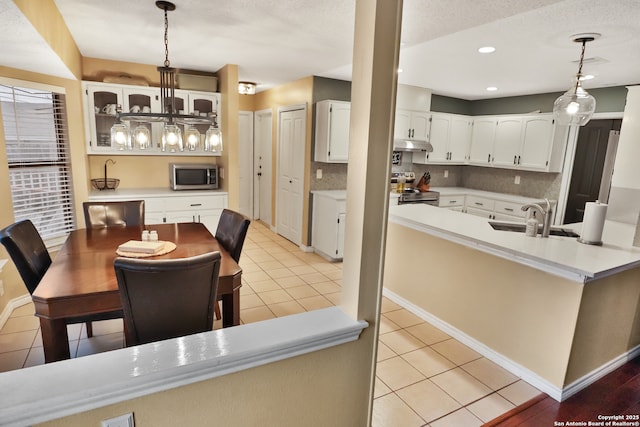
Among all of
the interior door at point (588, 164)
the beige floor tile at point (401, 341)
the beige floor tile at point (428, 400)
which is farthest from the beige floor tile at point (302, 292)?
the interior door at point (588, 164)

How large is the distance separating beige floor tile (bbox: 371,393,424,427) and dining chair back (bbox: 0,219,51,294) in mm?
2039

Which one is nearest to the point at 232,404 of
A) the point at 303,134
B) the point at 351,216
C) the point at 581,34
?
the point at 351,216

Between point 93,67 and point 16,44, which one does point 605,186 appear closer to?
point 16,44

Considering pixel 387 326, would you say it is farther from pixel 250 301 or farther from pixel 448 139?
pixel 448 139

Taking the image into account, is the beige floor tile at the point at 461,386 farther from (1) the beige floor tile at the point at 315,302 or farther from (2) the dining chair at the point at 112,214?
(2) the dining chair at the point at 112,214

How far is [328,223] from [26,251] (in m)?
3.06

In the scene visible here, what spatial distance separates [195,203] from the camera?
14.5ft

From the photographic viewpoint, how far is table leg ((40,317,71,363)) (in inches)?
69.1

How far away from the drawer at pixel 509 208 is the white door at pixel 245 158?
13.3ft

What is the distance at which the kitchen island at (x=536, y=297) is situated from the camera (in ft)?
7.14

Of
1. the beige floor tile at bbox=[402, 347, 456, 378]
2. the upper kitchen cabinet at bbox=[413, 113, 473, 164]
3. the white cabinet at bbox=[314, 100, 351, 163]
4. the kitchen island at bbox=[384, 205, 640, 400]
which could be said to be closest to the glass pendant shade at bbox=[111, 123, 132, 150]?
the kitchen island at bbox=[384, 205, 640, 400]

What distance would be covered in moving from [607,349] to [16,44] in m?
4.40

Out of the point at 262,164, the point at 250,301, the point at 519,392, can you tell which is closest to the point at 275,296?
the point at 250,301

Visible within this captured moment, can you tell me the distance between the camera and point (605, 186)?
3.95 m
